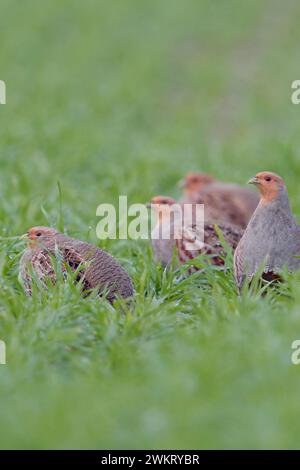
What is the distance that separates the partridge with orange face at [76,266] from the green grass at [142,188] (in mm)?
145

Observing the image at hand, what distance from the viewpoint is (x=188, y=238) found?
6266mm

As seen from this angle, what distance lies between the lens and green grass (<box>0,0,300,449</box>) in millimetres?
3590

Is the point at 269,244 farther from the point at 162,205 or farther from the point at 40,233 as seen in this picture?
the point at 162,205

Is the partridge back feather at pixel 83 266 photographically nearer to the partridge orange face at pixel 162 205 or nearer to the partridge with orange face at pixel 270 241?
the partridge with orange face at pixel 270 241

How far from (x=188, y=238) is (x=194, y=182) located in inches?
87.9

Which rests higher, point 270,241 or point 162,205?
point 162,205

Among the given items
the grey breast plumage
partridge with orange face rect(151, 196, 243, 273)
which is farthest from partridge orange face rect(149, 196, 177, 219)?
the grey breast plumage

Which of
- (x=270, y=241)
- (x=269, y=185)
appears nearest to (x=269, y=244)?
(x=270, y=241)

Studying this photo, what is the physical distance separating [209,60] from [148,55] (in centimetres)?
117

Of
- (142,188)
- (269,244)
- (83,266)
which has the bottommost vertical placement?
(83,266)

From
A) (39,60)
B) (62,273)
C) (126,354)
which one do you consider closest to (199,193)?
(62,273)

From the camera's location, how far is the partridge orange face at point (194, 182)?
Answer: 834cm

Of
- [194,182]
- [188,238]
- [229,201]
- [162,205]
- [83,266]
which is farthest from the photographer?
[194,182]

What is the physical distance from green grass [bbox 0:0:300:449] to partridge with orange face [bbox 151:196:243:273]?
0.54ft
